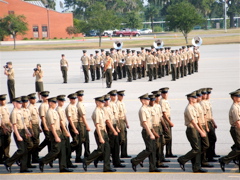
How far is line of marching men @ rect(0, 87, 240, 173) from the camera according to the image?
10.0 meters

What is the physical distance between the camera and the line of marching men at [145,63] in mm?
26469

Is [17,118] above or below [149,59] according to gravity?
below

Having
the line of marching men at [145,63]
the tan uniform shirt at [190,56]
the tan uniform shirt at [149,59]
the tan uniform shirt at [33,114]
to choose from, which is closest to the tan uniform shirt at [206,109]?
the tan uniform shirt at [33,114]

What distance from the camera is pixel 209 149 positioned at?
10.8m

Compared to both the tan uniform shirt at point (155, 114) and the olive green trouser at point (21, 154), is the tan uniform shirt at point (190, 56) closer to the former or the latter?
the tan uniform shirt at point (155, 114)

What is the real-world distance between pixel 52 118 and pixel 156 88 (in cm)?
1295

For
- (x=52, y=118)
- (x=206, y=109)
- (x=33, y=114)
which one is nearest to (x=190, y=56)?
(x=206, y=109)

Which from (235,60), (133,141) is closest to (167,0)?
(235,60)

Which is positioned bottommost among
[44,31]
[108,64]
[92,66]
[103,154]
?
[103,154]

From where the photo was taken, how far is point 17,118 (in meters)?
10.4

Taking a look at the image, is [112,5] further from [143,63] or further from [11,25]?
[143,63]

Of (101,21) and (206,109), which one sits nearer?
(206,109)

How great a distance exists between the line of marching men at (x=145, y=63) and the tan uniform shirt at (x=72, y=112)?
1470 cm
